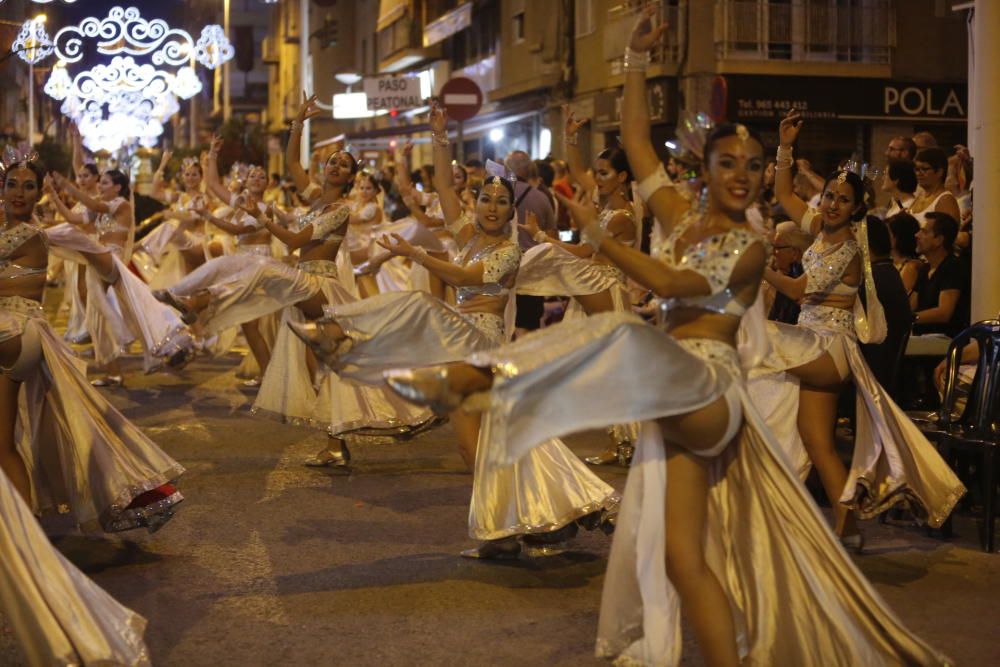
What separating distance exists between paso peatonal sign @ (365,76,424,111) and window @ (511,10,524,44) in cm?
1506

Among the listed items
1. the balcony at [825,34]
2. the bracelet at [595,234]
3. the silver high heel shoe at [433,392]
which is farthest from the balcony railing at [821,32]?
the silver high heel shoe at [433,392]

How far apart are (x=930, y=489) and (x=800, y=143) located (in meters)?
20.8

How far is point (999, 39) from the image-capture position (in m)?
10.5

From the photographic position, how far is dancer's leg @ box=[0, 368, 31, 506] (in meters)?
6.96

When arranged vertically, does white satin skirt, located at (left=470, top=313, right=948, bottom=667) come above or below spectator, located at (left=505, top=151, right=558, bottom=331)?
below

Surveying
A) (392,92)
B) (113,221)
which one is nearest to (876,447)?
(113,221)

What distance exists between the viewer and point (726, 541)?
5.13 meters

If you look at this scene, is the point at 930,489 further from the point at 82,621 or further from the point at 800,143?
the point at 800,143

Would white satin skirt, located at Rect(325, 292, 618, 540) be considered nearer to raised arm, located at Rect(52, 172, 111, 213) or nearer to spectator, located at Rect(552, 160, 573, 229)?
raised arm, located at Rect(52, 172, 111, 213)

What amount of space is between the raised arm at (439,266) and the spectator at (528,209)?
18.5ft

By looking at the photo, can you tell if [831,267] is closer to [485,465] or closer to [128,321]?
[485,465]

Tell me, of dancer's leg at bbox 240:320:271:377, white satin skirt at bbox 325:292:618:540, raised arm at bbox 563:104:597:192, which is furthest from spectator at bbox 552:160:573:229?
white satin skirt at bbox 325:292:618:540

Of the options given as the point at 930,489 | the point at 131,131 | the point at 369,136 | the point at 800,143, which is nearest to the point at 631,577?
the point at 930,489

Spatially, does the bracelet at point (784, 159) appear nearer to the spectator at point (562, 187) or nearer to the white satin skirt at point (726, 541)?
the white satin skirt at point (726, 541)
